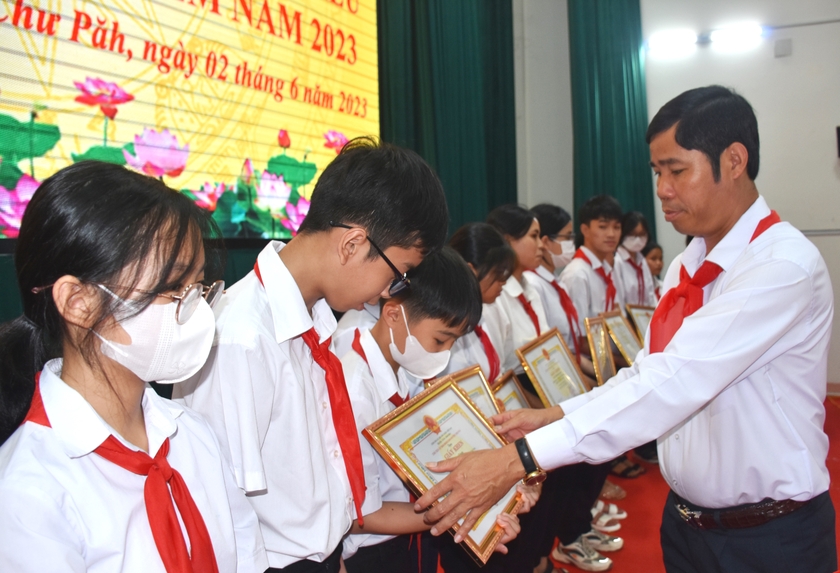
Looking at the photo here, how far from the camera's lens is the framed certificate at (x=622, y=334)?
3550 mm

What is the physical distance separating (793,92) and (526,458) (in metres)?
6.75

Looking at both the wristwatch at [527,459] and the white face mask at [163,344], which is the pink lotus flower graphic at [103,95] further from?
the wristwatch at [527,459]

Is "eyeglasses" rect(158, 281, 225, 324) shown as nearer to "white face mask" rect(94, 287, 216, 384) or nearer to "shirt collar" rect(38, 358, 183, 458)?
"white face mask" rect(94, 287, 216, 384)

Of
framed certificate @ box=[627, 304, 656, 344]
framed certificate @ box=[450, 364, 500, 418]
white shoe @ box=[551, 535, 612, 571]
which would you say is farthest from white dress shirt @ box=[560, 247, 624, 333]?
framed certificate @ box=[450, 364, 500, 418]

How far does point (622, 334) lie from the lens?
3703mm

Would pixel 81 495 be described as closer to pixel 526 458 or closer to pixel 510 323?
pixel 526 458

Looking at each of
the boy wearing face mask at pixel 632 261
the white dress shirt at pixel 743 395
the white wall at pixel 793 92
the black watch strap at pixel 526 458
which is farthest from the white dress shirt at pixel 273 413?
the white wall at pixel 793 92

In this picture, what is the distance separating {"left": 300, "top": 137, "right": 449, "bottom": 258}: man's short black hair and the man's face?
0.76 m

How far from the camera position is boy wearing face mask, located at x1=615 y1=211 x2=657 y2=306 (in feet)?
17.0

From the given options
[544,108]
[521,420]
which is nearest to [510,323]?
[521,420]

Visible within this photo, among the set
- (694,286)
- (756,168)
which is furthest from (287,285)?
(756,168)

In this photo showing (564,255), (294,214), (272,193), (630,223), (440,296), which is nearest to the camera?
(440,296)

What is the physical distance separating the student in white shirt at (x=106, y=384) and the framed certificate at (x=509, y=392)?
4.54ft

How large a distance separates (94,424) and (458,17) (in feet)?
16.1
